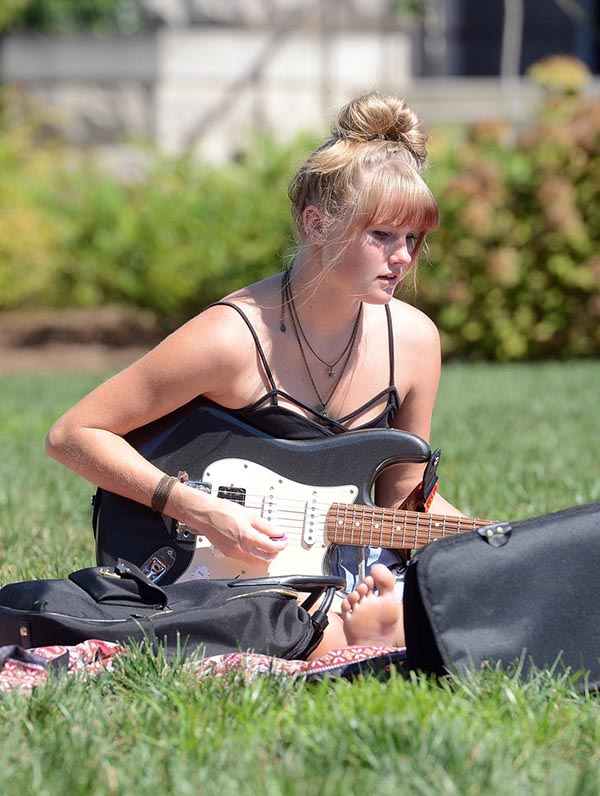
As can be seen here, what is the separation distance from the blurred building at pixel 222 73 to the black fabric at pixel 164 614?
12.6m

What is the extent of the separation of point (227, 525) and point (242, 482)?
21 centimetres

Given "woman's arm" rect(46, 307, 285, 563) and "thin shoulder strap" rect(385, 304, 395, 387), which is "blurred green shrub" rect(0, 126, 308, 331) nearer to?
"thin shoulder strap" rect(385, 304, 395, 387)

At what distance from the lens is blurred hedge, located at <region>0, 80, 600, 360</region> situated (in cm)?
1121

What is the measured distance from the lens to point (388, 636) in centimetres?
276

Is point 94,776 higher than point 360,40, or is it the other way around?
point 360,40

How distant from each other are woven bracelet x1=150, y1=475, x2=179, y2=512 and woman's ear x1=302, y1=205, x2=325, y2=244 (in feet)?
2.47

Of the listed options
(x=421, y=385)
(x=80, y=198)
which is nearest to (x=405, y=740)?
(x=421, y=385)

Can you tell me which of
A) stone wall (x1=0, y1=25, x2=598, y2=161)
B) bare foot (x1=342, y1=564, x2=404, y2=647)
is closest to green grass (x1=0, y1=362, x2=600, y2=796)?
bare foot (x1=342, y1=564, x2=404, y2=647)

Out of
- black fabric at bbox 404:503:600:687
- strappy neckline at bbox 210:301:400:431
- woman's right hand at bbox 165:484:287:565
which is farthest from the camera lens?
strappy neckline at bbox 210:301:400:431

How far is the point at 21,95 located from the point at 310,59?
3.87m

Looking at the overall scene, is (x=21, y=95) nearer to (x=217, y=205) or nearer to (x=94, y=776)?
(x=217, y=205)

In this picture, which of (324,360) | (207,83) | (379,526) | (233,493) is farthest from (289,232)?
(379,526)

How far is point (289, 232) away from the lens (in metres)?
11.4

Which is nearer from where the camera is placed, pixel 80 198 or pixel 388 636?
pixel 388 636
